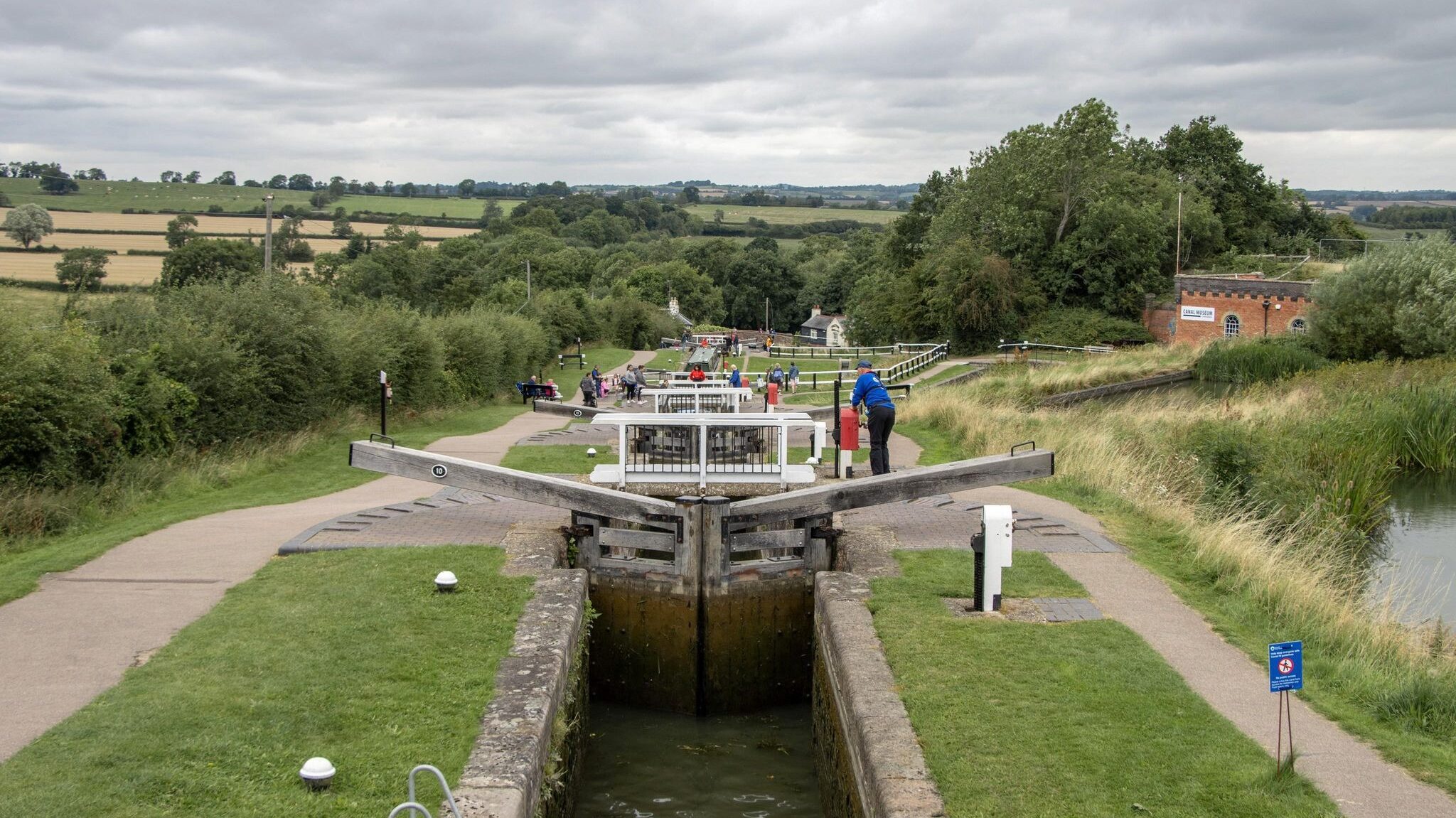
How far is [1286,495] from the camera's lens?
48.2 ft

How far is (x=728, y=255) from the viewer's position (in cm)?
→ 11981

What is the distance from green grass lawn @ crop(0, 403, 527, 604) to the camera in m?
10.9

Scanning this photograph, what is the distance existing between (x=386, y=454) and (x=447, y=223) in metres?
134

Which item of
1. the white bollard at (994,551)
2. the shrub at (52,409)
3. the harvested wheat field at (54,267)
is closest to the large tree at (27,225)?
the harvested wheat field at (54,267)

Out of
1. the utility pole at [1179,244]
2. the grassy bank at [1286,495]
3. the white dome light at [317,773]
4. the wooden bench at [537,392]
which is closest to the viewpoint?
the white dome light at [317,773]

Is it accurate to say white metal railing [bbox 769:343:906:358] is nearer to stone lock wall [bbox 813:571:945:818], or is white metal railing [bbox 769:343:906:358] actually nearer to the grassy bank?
the grassy bank

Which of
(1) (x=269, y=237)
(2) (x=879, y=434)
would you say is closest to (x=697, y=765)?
(2) (x=879, y=434)

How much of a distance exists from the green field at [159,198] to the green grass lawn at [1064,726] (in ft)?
182

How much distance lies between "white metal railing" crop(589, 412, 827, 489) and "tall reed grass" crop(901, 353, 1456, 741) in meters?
4.07

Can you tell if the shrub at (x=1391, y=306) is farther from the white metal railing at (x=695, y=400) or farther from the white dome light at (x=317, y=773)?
the white dome light at (x=317, y=773)

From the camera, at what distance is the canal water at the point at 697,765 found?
27.9 ft

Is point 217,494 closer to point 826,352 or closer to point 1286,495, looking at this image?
point 1286,495

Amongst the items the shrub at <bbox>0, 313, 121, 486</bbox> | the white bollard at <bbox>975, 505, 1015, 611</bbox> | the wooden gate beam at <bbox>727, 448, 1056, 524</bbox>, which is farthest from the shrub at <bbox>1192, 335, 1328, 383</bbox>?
the shrub at <bbox>0, 313, 121, 486</bbox>

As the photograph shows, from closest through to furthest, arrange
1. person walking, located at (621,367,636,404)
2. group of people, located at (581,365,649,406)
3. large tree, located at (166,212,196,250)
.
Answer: group of people, located at (581,365,649,406)
person walking, located at (621,367,636,404)
large tree, located at (166,212,196,250)
